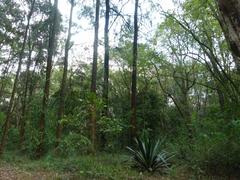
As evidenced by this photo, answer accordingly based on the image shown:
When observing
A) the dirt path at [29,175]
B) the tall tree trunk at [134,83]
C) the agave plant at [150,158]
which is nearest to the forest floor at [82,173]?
the dirt path at [29,175]

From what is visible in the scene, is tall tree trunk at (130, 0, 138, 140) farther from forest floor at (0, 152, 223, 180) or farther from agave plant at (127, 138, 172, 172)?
forest floor at (0, 152, 223, 180)

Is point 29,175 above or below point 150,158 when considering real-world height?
below

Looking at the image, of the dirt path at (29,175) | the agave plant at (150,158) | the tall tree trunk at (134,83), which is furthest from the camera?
the tall tree trunk at (134,83)

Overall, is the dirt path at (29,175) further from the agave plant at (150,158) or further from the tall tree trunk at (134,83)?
the tall tree trunk at (134,83)

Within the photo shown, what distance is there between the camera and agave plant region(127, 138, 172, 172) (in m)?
10.4

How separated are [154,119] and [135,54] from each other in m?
6.10

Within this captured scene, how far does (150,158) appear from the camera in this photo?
1053 cm

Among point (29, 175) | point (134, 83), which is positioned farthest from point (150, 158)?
point (134, 83)

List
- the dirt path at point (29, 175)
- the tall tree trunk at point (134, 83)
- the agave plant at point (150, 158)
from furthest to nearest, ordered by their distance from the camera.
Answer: the tall tree trunk at point (134, 83) → the agave plant at point (150, 158) → the dirt path at point (29, 175)

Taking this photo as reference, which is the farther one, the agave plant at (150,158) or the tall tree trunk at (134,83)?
the tall tree trunk at (134,83)

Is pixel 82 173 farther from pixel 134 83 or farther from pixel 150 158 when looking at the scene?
pixel 134 83

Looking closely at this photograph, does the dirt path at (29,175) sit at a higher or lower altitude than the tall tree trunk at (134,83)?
lower

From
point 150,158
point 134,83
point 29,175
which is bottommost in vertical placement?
point 29,175

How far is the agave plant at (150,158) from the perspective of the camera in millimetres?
10422
